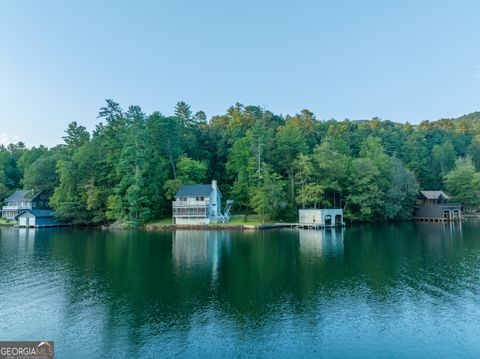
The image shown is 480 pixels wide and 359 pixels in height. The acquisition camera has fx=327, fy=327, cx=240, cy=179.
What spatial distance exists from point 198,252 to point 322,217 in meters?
25.9

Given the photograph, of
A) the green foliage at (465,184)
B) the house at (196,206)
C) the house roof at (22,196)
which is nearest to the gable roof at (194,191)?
the house at (196,206)

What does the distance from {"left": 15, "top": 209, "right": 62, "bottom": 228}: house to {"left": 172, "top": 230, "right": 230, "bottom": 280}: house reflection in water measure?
33517 millimetres

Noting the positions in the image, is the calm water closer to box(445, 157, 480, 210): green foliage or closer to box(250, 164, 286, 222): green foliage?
box(250, 164, 286, 222): green foliage

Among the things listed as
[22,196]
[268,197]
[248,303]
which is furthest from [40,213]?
[248,303]

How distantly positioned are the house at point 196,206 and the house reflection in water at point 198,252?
435 inches

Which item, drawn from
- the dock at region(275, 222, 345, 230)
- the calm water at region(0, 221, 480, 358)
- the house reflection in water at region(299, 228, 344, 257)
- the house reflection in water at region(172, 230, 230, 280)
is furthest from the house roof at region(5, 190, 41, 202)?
the house reflection in water at region(299, 228, 344, 257)

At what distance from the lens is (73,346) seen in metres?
12.0

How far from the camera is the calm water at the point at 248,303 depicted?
471 inches

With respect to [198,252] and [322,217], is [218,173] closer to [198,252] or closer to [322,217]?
[322,217]

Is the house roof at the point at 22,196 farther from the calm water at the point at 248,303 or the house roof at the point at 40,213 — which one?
the calm water at the point at 248,303

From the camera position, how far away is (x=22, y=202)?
66.0 metres

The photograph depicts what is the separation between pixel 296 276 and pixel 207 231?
2899cm

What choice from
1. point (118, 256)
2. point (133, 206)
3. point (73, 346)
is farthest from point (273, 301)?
point (133, 206)

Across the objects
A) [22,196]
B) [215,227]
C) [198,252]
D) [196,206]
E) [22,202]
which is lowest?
[198,252]
